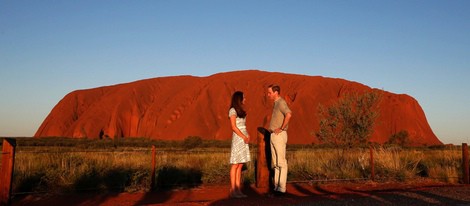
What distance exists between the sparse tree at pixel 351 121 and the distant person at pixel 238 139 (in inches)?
655

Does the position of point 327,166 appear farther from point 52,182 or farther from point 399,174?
point 52,182

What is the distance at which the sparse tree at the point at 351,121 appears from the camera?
24.1 meters

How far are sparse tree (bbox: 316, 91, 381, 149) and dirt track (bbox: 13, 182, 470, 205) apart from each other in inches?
474

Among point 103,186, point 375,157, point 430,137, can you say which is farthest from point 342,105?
point 430,137

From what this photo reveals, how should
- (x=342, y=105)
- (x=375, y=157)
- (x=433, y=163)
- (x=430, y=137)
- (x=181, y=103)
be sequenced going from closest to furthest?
(x=375, y=157) → (x=433, y=163) → (x=342, y=105) → (x=430, y=137) → (x=181, y=103)

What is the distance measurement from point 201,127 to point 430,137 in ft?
105

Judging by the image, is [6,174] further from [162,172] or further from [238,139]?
[162,172]

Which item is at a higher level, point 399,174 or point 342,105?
point 342,105

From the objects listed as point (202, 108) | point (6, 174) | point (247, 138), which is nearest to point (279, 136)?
point (247, 138)

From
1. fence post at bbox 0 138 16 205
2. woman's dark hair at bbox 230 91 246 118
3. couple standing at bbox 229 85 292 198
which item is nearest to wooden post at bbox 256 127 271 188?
couple standing at bbox 229 85 292 198

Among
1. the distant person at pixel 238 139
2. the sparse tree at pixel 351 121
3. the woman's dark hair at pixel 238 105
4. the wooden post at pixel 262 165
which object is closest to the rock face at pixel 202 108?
the sparse tree at pixel 351 121

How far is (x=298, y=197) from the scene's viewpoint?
340 inches

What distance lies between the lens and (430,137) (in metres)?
65.4

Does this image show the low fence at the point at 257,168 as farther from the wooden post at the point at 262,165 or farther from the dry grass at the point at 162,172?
the dry grass at the point at 162,172
